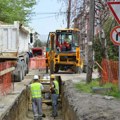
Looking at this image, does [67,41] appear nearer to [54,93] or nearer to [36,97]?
Result: [54,93]

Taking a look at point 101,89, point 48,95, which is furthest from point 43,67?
point 101,89

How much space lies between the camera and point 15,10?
42.4m

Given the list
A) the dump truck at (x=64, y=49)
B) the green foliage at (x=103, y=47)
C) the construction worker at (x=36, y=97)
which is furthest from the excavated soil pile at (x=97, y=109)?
the dump truck at (x=64, y=49)

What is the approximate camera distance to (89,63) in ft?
64.9

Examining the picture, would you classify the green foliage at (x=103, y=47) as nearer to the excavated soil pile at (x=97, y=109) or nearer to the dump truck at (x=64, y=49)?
the dump truck at (x=64, y=49)

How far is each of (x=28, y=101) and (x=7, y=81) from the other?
21.8 feet

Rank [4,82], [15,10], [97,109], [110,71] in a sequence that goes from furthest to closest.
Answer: [15,10] < [110,71] < [4,82] < [97,109]

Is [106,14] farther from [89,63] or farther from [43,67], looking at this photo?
[43,67]

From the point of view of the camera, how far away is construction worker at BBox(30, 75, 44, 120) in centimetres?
1956

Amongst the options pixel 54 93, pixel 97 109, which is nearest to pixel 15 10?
pixel 54 93

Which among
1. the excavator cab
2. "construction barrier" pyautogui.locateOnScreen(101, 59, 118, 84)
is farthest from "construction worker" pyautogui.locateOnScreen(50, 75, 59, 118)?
the excavator cab

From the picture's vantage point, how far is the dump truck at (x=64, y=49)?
96.8 ft

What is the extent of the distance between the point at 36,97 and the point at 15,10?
2353 centimetres

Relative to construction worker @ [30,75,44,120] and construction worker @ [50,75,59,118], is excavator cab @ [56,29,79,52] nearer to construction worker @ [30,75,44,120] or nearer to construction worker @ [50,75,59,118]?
construction worker @ [50,75,59,118]
